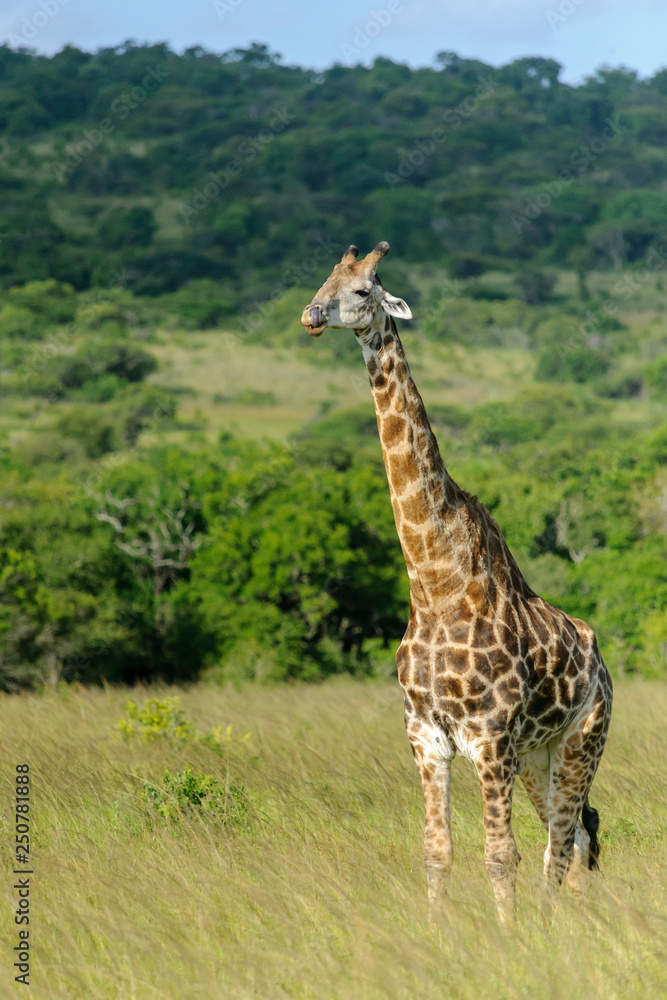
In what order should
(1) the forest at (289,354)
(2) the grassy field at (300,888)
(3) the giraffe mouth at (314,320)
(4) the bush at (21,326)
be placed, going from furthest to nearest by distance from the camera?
(4) the bush at (21,326) → (1) the forest at (289,354) → (3) the giraffe mouth at (314,320) → (2) the grassy field at (300,888)

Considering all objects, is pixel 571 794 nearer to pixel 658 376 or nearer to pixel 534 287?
pixel 658 376

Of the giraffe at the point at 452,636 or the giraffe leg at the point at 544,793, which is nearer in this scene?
the giraffe at the point at 452,636

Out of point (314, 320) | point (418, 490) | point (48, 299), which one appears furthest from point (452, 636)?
point (48, 299)

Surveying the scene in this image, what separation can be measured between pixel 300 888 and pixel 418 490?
6.94 feet

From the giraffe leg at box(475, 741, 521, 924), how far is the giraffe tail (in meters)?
0.91

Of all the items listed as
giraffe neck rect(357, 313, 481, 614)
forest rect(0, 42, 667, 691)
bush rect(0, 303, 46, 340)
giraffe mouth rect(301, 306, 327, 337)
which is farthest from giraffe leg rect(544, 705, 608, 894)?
bush rect(0, 303, 46, 340)

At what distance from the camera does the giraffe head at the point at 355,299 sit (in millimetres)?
5180

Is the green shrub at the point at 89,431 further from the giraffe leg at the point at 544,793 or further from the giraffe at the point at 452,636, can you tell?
the giraffe at the point at 452,636

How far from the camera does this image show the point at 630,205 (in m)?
140

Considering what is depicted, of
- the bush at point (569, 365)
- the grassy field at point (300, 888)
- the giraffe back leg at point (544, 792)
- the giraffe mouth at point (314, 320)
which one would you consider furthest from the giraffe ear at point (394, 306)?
the bush at point (569, 365)

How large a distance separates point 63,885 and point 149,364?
80579 mm

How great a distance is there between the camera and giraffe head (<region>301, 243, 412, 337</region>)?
17.0 ft

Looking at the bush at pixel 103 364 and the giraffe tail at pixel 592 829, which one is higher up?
the giraffe tail at pixel 592 829

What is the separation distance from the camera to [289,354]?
3711 inches
